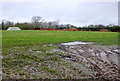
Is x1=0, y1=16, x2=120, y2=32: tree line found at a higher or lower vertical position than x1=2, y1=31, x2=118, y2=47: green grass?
higher

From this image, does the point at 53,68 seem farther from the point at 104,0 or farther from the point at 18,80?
the point at 104,0

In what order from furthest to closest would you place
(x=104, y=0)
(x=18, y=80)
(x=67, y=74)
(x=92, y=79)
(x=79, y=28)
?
(x=79, y=28) → (x=104, y=0) → (x=67, y=74) → (x=92, y=79) → (x=18, y=80)

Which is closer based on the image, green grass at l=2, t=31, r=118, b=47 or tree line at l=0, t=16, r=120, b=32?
green grass at l=2, t=31, r=118, b=47

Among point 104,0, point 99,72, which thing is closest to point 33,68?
point 99,72

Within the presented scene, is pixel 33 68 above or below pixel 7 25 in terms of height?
below

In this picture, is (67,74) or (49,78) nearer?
(49,78)

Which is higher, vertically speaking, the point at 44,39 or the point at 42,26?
the point at 42,26

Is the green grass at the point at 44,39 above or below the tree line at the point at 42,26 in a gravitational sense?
below

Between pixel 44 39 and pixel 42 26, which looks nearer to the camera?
pixel 44 39

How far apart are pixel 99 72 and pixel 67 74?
58cm

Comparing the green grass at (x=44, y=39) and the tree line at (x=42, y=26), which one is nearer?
the green grass at (x=44, y=39)

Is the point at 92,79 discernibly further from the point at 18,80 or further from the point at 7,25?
the point at 7,25

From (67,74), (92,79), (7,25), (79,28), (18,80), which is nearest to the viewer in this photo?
(18,80)

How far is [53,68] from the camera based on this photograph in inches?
74.3
